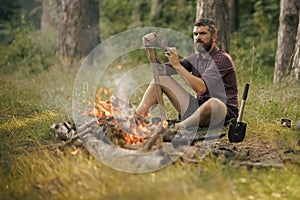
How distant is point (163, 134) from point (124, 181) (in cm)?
105

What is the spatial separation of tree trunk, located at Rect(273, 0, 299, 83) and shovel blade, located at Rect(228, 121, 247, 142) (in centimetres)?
460

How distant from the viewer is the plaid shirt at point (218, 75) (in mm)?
→ 6414

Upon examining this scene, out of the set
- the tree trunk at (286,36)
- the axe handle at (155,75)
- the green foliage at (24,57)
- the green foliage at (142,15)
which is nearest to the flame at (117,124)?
the axe handle at (155,75)

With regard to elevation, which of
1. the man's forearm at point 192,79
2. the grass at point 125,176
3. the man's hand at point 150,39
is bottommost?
the grass at point 125,176

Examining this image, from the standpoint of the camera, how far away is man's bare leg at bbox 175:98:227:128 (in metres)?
6.27

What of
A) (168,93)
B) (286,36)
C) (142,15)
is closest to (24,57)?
(142,15)

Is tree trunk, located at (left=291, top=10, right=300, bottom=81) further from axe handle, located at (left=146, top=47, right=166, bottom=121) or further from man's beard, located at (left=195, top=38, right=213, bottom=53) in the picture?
axe handle, located at (left=146, top=47, right=166, bottom=121)

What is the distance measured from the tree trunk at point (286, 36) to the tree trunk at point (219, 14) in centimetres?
117

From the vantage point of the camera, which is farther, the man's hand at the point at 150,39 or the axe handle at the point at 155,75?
the axe handle at the point at 155,75

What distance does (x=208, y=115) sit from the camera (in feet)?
20.9

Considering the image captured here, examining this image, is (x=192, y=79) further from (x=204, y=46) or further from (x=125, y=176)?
(x=125, y=176)

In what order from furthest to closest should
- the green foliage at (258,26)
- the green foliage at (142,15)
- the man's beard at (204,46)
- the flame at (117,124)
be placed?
the green foliage at (142,15) → the green foliage at (258,26) → the man's beard at (204,46) → the flame at (117,124)

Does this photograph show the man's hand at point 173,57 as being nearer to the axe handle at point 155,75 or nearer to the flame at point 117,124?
the axe handle at point 155,75

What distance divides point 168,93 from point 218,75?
0.66 m
